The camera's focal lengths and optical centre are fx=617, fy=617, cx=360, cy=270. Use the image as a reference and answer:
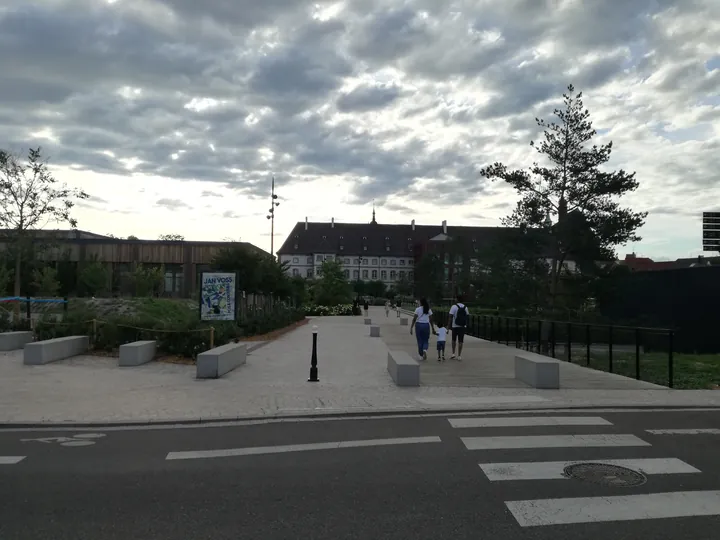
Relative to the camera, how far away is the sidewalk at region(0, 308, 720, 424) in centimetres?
923

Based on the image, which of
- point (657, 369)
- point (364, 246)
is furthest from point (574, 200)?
point (364, 246)

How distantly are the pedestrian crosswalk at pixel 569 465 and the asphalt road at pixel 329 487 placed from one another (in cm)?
2

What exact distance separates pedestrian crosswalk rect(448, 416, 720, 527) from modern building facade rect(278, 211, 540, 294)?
409 feet

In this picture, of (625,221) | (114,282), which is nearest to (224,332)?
(625,221)

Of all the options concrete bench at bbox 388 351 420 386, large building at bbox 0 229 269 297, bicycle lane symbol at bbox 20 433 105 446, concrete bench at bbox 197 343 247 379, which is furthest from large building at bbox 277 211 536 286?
bicycle lane symbol at bbox 20 433 105 446

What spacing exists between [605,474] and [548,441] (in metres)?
1.36

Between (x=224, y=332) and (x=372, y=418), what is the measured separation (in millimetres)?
8721

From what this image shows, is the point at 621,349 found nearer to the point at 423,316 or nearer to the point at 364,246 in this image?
the point at 423,316

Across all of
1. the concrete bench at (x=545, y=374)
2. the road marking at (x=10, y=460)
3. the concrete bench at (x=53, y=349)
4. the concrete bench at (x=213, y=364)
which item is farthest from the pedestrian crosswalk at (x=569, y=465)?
the concrete bench at (x=53, y=349)

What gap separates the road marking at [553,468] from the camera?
18.8 feet

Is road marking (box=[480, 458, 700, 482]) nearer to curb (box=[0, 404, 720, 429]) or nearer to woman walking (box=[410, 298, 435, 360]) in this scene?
curb (box=[0, 404, 720, 429])

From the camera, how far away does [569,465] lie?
6098mm

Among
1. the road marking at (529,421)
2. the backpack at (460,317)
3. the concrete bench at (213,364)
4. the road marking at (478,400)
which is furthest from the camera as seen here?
the backpack at (460,317)

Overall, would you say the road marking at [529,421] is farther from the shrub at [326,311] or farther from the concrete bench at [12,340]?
the shrub at [326,311]
